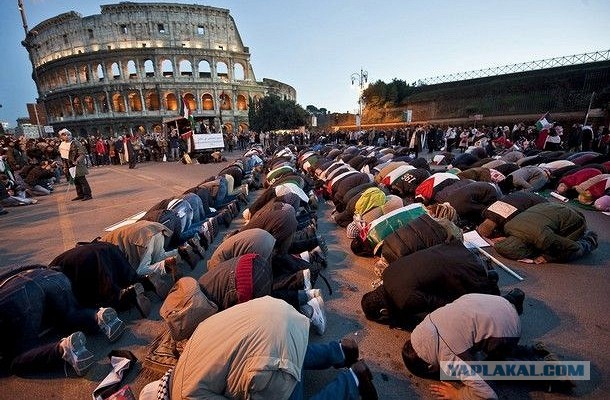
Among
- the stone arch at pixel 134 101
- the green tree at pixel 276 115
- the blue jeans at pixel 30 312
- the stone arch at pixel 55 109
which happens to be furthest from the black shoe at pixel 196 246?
the stone arch at pixel 55 109

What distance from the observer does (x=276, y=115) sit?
35469mm

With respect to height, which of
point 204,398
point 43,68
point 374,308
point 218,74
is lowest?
point 374,308

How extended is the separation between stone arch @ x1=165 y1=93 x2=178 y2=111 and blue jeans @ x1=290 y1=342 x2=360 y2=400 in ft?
171

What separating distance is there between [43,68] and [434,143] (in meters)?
65.0

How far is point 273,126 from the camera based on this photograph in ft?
117

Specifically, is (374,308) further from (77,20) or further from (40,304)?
(77,20)

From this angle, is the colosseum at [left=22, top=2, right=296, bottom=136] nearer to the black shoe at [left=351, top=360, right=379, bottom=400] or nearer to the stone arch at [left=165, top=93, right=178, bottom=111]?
the stone arch at [left=165, top=93, right=178, bottom=111]

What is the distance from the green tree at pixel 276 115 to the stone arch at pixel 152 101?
786 inches

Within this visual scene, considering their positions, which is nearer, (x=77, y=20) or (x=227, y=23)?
(x=77, y=20)

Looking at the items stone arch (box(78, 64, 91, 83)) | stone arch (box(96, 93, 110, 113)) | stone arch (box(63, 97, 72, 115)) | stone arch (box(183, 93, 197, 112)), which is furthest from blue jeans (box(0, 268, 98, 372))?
stone arch (box(63, 97, 72, 115))

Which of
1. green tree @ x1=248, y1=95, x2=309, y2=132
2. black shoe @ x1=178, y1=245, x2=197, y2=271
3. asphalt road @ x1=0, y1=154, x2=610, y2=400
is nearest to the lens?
asphalt road @ x1=0, y1=154, x2=610, y2=400

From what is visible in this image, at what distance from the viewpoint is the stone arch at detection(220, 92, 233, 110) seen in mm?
49406

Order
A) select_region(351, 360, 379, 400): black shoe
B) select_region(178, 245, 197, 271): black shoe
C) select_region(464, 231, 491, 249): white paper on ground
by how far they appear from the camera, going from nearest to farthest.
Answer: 1. select_region(351, 360, 379, 400): black shoe
2. select_region(178, 245, 197, 271): black shoe
3. select_region(464, 231, 491, 249): white paper on ground

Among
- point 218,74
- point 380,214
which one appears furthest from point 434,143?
point 218,74
